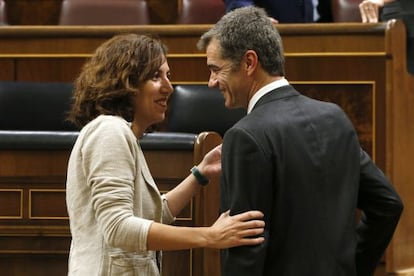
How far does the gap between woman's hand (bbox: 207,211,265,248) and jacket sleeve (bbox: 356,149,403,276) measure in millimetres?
162

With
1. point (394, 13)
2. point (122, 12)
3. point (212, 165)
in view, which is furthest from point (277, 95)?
point (122, 12)

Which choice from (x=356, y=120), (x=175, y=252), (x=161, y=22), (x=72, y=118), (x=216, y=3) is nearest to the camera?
(x=72, y=118)

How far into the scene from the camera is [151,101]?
1101 mm

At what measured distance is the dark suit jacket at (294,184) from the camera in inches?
36.1

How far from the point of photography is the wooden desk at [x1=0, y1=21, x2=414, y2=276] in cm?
160

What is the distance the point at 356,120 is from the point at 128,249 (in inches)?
32.6

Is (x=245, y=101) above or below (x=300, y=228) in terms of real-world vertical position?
above

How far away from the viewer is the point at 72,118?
110 centimetres

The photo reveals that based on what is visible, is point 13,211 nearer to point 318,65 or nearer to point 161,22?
point 318,65

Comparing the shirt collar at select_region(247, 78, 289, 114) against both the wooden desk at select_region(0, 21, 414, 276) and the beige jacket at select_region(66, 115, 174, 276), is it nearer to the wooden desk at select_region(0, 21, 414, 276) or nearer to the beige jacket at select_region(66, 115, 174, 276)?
the beige jacket at select_region(66, 115, 174, 276)

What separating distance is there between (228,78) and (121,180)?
0.16 metres

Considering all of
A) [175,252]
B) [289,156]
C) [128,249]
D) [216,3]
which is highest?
[216,3]

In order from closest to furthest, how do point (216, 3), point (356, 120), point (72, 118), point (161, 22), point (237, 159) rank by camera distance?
point (237, 159)
point (72, 118)
point (356, 120)
point (216, 3)
point (161, 22)

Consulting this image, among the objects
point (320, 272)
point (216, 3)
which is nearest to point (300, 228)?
point (320, 272)
